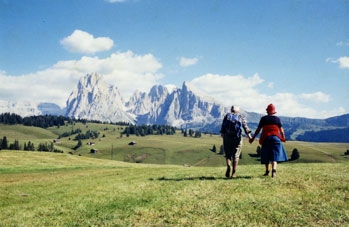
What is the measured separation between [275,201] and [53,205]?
32.8 ft

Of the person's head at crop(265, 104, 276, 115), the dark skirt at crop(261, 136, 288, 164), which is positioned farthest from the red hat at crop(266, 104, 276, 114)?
the dark skirt at crop(261, 136, 288, 164)

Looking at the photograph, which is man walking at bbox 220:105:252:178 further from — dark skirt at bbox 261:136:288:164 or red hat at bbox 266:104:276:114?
red hat at bbox 266:104:276:114

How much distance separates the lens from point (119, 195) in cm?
1583

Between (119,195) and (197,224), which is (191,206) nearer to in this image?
(197,224)

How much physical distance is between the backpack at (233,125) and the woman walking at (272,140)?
1.18 meters

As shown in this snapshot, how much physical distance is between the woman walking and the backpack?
1.18 metres

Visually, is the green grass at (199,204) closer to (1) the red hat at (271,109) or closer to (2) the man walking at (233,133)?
(2) the man walking at (233,133)

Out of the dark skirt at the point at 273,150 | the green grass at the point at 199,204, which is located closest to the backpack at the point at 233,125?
the dark skirt at the point at 273,150

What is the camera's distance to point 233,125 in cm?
1838

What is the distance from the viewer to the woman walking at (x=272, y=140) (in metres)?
17.4

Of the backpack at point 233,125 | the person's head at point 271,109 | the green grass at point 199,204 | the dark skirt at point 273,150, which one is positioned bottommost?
the green grass at point 199,204

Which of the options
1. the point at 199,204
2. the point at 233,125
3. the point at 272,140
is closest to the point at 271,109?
the point at 272,140

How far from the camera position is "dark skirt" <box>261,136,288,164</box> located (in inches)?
682

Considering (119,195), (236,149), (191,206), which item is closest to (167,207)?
(191,206)
